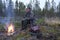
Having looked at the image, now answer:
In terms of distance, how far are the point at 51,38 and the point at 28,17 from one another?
89.1 inches

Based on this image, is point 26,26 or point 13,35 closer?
point 13,35

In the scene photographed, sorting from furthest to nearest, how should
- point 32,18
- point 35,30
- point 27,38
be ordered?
point 32,18 → point 35,30 → point 27,38

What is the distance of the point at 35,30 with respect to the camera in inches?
401

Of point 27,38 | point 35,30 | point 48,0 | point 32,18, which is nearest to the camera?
point 27,38

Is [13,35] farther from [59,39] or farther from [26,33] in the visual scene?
[59,39]

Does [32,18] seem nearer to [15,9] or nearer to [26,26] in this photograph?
[26,26]

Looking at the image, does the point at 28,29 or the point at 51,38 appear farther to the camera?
the point at 28,29

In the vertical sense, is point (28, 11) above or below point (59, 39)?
above

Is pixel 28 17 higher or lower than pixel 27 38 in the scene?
higher

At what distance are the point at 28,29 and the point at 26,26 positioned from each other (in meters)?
0.74

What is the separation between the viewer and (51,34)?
9992 millimetres

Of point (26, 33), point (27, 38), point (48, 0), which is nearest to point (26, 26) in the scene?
point (26, 33)

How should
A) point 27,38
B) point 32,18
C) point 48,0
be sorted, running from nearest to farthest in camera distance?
point 27,38 → point 32,18 → point 48,0

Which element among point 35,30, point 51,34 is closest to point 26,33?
point 35,30
